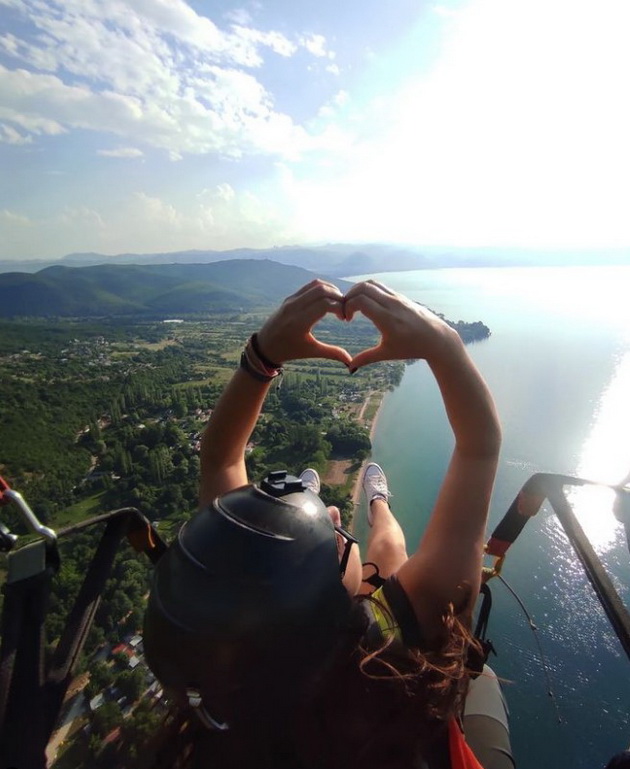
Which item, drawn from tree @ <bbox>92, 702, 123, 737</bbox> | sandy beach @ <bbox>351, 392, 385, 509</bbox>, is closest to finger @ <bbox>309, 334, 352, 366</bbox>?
tree @ <bbox>92, 702, 123, 737</bbox>

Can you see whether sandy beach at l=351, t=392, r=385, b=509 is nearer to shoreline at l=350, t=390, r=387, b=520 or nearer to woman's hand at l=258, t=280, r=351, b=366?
shoreline at l=350, t=390, r=387, b=520

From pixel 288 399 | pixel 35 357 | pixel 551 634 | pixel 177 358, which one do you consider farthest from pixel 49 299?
pixel 551 634

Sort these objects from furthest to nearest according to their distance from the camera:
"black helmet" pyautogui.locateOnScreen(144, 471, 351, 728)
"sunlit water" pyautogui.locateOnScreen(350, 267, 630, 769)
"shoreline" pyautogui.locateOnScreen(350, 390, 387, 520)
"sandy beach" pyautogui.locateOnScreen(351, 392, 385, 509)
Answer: "sandy beach" pyautogui.locateOnScreen(351, 392, 385, 509)
"shoreline" pyautogui.locateOnScreen(350, 390, 387, 520)
"sunlit water" pyautogui.locateOnScreen(350, 267, 630, 769)
"black helmet" pyautogui.locateOnScreen(144, 471, 351, 728)

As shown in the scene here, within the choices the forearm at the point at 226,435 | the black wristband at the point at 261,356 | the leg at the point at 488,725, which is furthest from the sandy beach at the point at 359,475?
the black wristband at the point at 261,356

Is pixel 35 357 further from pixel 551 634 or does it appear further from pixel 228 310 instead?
pixel 551 634

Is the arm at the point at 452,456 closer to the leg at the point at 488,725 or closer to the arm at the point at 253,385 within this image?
the arm at the point at 253,385
